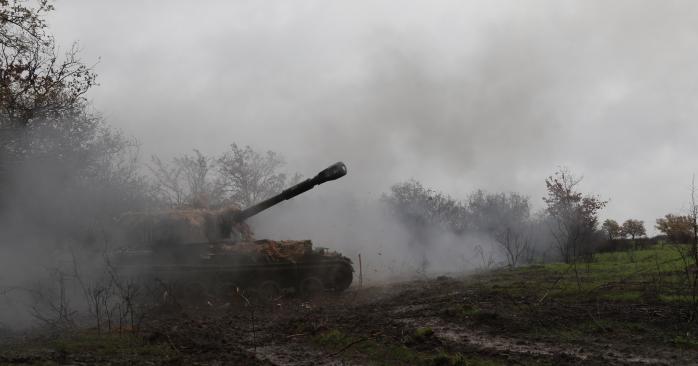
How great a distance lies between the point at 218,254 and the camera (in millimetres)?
14016

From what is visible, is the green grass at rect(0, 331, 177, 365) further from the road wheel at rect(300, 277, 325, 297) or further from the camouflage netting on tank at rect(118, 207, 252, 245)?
the road wheel at rect(300, 277, 325, 297)

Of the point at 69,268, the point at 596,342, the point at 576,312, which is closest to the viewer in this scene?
the point at 596,342

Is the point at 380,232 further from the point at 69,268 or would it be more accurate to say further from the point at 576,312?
the point at 576,312

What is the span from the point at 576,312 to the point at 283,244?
797 centimetres

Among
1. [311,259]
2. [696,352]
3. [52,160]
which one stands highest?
[52,160]

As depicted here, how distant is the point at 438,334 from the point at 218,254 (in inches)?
281

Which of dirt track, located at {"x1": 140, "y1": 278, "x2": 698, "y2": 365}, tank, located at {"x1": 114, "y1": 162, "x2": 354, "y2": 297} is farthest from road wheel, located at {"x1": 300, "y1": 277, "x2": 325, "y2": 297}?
dirt track, located at {"x1": 140, "y1": 278, "x2": 698, "y2": 365}

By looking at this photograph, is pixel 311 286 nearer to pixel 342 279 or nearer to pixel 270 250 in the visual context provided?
pixel 342 279

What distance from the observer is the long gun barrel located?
13.2 meters

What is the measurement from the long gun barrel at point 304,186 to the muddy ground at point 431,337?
10.7 feet

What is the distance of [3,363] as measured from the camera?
654 cm

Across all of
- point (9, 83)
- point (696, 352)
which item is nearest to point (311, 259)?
point (9, 83)

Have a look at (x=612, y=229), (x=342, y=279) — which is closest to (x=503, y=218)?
(x=612, y=229)

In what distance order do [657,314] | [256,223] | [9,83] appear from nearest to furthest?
1. [657,314]
2. [9,83]
3. [256,223]
